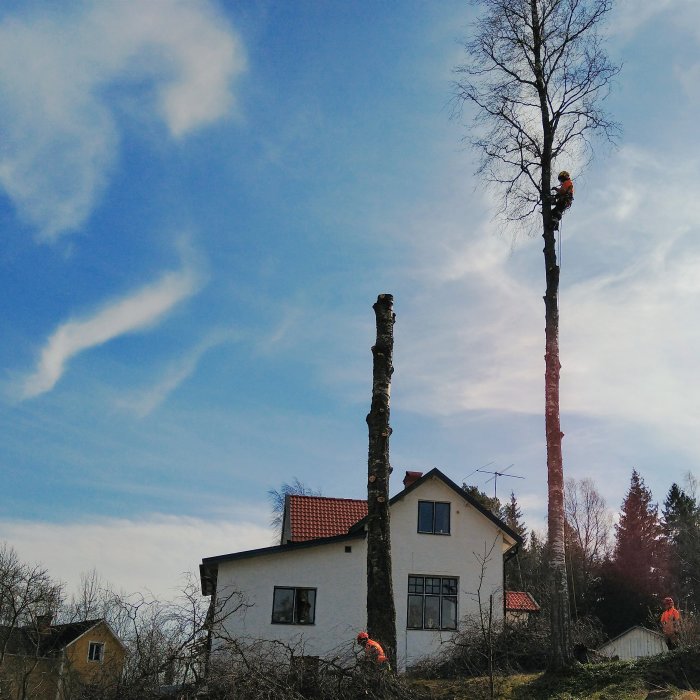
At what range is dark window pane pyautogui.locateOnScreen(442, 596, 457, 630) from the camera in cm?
2187

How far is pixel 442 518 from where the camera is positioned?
2319 cm

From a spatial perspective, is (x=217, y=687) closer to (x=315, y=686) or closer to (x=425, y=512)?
(x=315, y=686)

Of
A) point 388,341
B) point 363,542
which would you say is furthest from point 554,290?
point 363,542

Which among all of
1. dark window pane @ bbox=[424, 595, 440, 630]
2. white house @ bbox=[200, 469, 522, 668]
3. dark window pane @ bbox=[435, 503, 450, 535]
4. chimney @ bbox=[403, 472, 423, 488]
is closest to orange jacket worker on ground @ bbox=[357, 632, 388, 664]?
white house @ bbox=[200, 469, 522, 668]

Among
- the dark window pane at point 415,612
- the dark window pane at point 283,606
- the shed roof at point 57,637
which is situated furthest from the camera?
the shed roof at point 57,637

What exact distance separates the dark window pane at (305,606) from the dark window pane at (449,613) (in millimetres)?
3994

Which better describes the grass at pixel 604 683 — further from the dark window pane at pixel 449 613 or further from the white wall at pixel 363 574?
the dark window pane at pixel 449 613

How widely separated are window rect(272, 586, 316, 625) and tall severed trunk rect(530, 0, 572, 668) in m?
9.94

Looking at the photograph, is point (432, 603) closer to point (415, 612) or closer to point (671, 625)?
point (415, 612)

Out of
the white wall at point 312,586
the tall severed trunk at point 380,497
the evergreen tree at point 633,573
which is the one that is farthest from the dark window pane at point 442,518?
the evergreen tree at point 633,573

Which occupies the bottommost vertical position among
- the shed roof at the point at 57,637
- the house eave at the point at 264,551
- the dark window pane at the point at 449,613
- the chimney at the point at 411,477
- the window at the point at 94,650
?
the window at the point at 94,650

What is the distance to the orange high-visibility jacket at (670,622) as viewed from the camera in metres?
14.6

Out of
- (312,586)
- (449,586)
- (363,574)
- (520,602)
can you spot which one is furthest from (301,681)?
(520,602)

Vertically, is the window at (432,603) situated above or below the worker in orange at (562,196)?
below
